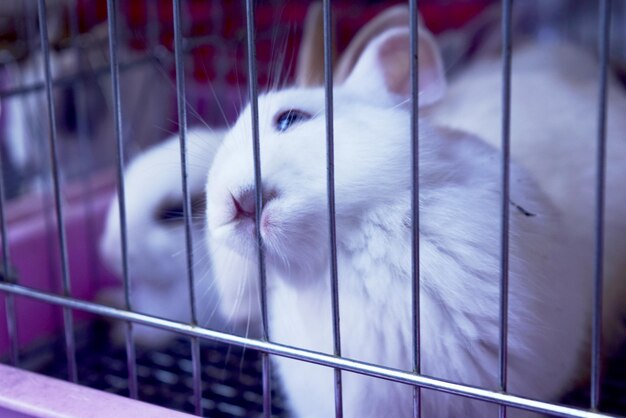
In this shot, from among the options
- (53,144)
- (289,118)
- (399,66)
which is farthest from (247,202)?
(399,66)

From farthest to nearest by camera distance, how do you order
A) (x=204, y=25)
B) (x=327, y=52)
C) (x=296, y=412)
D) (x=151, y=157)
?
(x=204, y=25)
(x=151, y=157)
(x=296, y=412)
(x=327, y=52)

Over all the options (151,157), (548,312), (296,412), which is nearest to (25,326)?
(151,157)

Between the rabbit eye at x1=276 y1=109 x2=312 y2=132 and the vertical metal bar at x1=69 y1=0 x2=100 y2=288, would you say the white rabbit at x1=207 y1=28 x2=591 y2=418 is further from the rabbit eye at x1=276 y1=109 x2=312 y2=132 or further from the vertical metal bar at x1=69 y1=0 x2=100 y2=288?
the vertical metal bar at x1=69 y1=0 x2=100 y2=288

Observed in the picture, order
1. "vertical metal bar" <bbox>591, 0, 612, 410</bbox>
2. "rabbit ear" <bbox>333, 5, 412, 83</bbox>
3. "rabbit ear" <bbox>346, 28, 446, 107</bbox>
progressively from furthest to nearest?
"rabbit ear" <bbox>333, 5, 412, 83</bbox>
"rabbit ear" <bbox>346, 28, 446, 107</bbox>
"vertical metal bar" <bbox>591, 0, 612, 410</bbox>

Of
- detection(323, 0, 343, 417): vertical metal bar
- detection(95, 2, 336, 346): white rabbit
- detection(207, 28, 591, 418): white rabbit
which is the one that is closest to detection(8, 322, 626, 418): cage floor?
detection(95, 2, 336, 346): white rabbit

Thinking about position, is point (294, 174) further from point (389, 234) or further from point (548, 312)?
point (548, 312)

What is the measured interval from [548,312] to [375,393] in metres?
0.19

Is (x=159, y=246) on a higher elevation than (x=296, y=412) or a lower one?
higher

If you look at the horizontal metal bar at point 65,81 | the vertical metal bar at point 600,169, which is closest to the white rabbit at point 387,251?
the vertical metal bar at point 600,169

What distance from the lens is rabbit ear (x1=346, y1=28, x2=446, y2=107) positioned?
97 cm

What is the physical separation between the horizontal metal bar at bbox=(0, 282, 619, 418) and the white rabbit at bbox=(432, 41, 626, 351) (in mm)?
320

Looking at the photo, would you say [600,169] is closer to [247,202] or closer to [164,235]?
[247,202]

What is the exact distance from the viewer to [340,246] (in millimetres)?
736

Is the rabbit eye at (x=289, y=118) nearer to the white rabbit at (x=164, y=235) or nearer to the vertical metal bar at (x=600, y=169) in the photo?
the white rabbit at (x=164, y=235)
